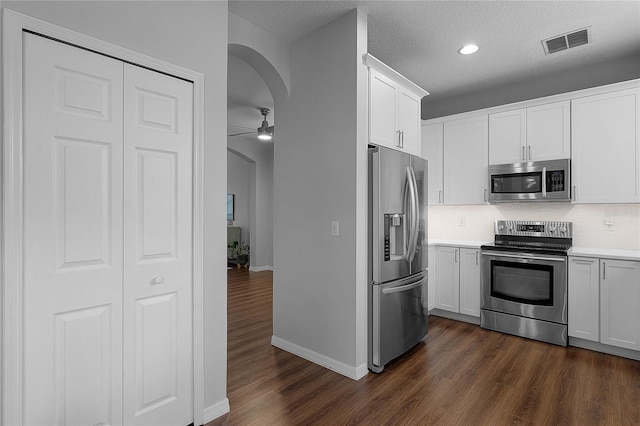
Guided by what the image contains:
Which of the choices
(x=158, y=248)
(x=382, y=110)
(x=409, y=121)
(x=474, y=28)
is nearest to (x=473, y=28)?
(x=474, y=28)

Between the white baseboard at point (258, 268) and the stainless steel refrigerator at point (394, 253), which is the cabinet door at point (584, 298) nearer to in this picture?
the stainless steel refrigerator at point (394, 253)

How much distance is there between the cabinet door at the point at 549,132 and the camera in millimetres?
3676

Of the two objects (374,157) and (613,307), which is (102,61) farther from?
(613,307)

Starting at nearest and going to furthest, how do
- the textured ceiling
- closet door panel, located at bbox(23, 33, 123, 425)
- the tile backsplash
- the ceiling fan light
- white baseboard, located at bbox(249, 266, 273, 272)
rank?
1. closet door panel, located at bbox(23, 33, 123, 425)
2. the textured ceiling
3. the tile backsplash
4. the ceiling fan light
5. white baseboard, located at bbox(249, 266, 273, 272)

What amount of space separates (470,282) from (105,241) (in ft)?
12.1

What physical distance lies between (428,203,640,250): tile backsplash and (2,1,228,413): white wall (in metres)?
3.54

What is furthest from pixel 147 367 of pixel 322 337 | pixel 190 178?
pixel 322 337

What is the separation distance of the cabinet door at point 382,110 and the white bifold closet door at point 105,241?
4.91 ft

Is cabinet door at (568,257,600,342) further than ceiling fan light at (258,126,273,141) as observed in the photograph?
No

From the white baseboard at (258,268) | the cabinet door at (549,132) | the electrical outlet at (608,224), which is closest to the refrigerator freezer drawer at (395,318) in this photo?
the cabinet door at (549,132)

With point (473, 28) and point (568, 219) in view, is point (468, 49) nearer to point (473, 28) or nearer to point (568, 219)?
point (473, 28)

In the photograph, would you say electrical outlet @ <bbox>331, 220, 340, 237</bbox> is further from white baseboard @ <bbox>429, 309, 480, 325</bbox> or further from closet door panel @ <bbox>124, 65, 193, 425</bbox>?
white baseboard @ <bbox>429, 309, 480, 325</bbox>

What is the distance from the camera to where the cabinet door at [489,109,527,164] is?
12.9ft

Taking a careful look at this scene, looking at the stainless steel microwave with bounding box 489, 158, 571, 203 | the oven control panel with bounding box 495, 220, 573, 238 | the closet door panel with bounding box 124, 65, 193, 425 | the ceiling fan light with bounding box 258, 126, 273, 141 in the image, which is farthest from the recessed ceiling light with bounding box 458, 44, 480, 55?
the ceiling fan light with bounding box 258, 126, 273, 141
